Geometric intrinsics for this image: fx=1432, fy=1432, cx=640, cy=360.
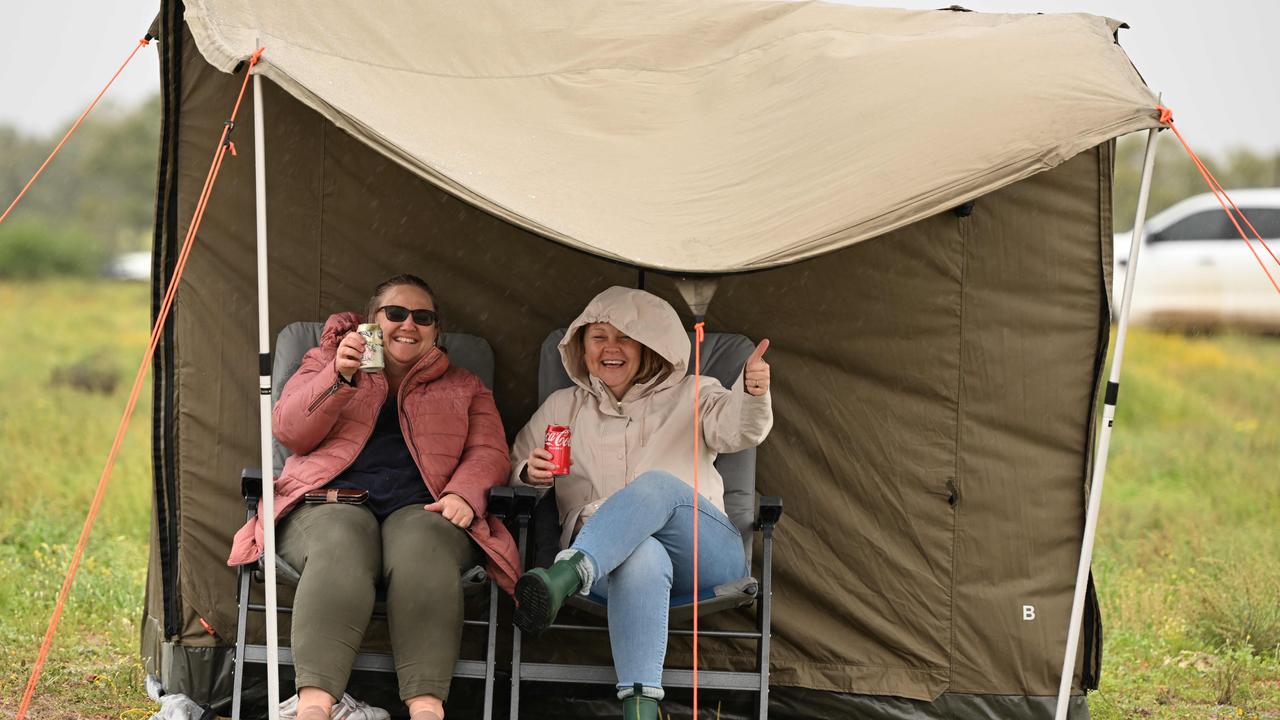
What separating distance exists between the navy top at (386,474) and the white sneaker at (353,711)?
44cm

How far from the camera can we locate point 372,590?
315cm

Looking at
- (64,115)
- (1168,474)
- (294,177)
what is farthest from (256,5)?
(64,115)

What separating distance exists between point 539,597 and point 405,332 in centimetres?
82

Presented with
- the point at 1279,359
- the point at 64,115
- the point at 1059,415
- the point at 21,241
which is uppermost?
the point at 64,115

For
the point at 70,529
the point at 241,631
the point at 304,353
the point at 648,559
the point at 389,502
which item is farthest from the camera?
the point at 70,529

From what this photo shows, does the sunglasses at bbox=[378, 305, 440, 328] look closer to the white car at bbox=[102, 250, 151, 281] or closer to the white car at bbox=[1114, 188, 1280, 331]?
the white car at bbox=[1114, 188, 1280, 331]

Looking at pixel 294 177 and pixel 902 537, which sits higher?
pixel 294 177

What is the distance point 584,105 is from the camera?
11.2ft

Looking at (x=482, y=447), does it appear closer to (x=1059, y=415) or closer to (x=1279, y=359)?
(x=1059, y=415)

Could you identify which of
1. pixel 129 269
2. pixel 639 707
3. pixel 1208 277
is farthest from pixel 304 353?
pixel 129 269

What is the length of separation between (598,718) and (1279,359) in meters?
8.01

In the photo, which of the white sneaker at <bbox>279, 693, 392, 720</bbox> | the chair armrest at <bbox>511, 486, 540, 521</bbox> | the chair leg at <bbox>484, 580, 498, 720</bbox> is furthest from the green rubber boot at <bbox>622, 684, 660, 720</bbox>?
the white sneaker at <bbox>279, 693, 392, 720</bbox>

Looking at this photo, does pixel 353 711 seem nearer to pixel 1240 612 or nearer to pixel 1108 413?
pixel 1108 413

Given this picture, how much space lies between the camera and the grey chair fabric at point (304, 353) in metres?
3.63
